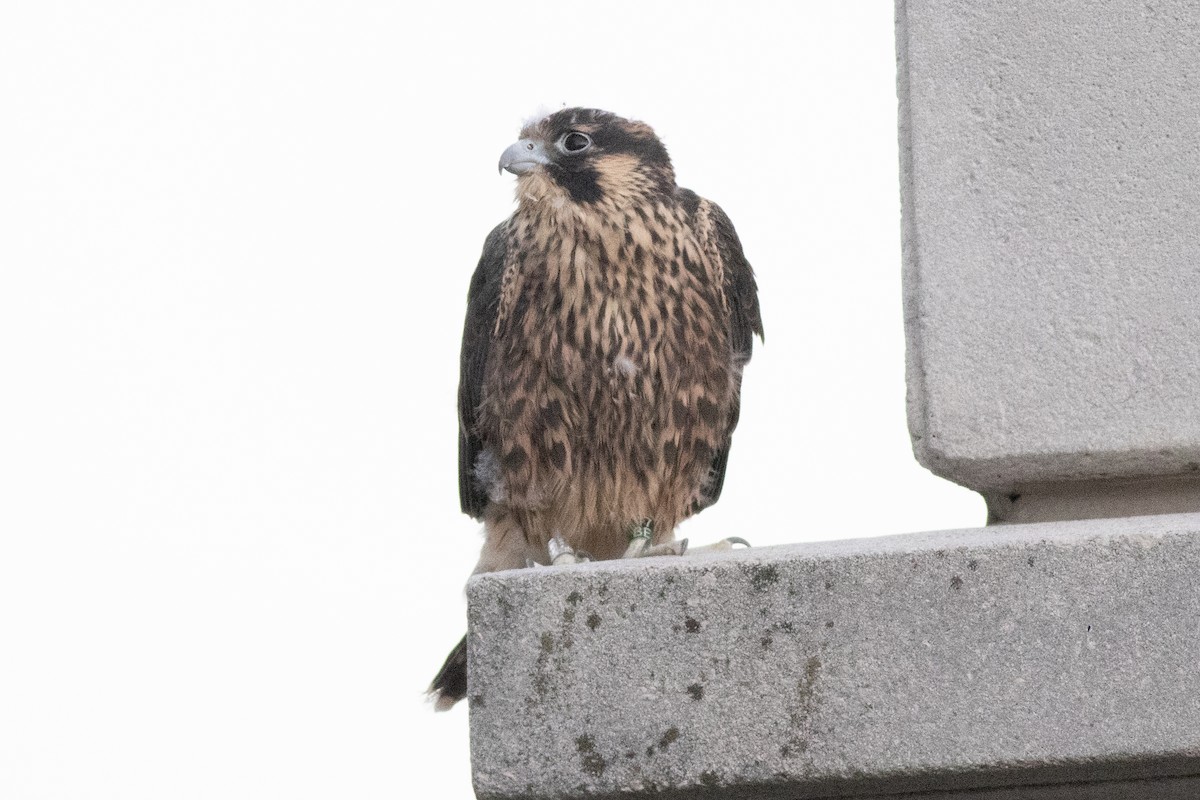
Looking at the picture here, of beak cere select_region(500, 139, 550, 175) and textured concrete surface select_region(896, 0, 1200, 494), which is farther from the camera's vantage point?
beak cere select_region(500, 139, 550, 175)

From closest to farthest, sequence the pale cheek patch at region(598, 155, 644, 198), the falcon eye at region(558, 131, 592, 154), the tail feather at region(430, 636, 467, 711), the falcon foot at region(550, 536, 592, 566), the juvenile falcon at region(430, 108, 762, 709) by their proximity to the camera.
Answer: the falcon foot at region(550, 536, 592, 566)
the juvenile falcon at region(430, 108, 762, 709)
the pale cheek patch at region(598, 155, 644, 198)
the falcon eye at region(558, 131, 592, 154)
the tail feather at region(430, 636, 467, 711)

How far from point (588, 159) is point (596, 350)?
0.52m

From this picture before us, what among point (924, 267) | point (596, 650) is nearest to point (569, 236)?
point (924, 267)

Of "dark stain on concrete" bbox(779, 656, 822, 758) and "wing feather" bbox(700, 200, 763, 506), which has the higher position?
"wing feather" bbox(700, 200, 763, 506)

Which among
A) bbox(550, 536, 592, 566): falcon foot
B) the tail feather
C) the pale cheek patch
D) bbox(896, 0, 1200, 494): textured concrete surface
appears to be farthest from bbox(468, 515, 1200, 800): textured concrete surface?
the tail feather

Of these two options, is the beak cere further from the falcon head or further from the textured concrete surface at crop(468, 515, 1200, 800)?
the textured concrete surface at crop(468, 515, 1200, 800)

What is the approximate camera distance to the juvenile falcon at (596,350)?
3.51 metres

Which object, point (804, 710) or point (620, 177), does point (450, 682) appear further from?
point (804, 710)

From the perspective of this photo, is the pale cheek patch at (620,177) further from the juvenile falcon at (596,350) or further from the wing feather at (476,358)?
the wing feather at (476,358)

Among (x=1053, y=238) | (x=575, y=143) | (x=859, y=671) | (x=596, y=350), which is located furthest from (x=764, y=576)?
(x=575, y=143)

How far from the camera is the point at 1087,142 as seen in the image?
2.20 m

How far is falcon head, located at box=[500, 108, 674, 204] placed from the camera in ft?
12.0

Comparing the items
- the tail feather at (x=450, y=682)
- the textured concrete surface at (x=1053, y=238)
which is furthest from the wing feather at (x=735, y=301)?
the textured concrete surface at (x=1053, y=238)

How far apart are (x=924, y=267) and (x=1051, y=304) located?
0.18 m
